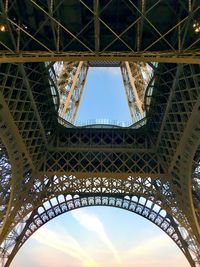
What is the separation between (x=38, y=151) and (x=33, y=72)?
10309 millimetres

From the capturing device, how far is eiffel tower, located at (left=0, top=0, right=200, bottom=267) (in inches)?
689

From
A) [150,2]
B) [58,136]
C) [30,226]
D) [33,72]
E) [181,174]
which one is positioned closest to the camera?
[150,2]

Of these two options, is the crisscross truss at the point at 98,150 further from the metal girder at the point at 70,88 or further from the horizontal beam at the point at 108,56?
the horizontal beam at the point at 108,56

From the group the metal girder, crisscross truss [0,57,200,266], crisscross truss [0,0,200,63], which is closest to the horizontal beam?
crisscross truss [0,0,200,63]

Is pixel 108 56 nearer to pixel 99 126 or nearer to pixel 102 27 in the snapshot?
pixel 102 27

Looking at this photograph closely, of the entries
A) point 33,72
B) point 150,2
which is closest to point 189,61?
point 150,2

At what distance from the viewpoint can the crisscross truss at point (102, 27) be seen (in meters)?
15.7

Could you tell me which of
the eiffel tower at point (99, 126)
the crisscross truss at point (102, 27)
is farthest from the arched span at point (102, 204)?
the crisscross truss at point (102, 27)

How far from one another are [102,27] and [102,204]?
32.3 metres

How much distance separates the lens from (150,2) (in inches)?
674

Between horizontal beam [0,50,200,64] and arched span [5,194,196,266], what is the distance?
3237cm

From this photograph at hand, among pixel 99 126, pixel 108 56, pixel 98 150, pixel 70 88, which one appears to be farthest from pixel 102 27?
pixel 70 88

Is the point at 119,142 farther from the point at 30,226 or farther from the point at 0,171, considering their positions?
the point at 30,226

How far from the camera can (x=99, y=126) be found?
3631 centimetres
